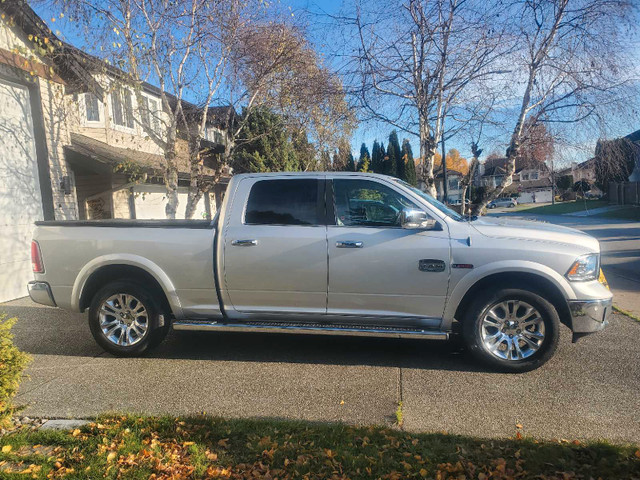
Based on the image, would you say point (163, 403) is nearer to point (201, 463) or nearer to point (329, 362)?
point (201, 463)

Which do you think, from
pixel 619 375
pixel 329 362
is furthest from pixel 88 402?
pixel 619 375

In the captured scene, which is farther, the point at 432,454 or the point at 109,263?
the point at 109,263

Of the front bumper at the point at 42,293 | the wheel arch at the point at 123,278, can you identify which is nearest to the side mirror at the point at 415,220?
the wheel arch at the point at 123,278

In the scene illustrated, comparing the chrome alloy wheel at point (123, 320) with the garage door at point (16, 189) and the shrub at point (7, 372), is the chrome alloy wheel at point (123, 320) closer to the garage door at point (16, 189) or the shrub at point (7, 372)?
the shrub at point (7, 372)

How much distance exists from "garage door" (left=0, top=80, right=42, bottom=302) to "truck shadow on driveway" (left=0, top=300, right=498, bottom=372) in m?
2.44

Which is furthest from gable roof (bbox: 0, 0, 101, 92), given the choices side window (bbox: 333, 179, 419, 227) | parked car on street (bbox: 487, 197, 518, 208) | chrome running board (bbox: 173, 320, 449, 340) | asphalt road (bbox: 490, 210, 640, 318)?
parked car on street (bbox: 487, 197, 518, 208)

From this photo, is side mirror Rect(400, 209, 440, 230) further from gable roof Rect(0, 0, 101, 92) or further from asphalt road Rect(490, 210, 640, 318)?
gable roof Rect(0, 0, 101, 92)

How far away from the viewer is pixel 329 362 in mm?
5180

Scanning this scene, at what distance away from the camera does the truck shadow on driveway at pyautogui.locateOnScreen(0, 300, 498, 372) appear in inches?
205

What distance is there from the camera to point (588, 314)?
4.57 m

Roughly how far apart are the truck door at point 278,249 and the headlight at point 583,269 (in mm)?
2431

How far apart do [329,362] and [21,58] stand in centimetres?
815

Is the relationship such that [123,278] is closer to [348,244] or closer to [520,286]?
[348,244]

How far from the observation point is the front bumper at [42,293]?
5.44 m
